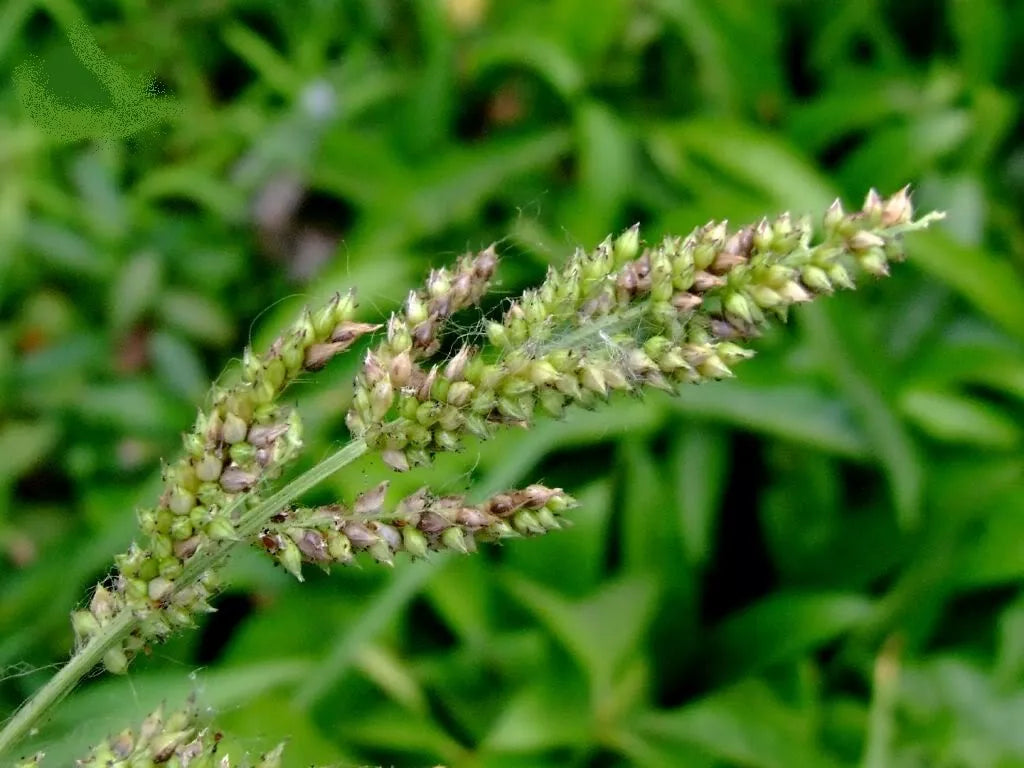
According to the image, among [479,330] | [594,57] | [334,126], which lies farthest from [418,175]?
[479,330]

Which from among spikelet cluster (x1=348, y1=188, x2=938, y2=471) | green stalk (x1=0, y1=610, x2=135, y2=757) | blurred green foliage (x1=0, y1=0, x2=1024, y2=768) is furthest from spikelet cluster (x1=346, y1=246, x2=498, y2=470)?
blurred green foliage (x1=0, y1=0, x2=1024, y2=768)

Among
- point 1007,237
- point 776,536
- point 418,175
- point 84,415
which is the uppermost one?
point 418,175

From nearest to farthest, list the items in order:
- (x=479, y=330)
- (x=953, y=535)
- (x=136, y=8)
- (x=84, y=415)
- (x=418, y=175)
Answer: (x=479, y=330)
(x=953, y=535)
(x=84, y=415)
(x=418, y=175)
(x=136, y=8)

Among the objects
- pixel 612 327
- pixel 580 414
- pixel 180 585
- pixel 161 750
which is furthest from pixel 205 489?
pixel 580 414

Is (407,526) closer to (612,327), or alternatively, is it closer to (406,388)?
(406,388)

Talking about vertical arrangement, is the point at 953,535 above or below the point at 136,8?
below

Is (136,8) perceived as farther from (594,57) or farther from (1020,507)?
(1020,507)

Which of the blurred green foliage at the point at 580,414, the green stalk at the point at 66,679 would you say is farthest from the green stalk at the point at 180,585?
the blurred green foliage at the point at 580,414
